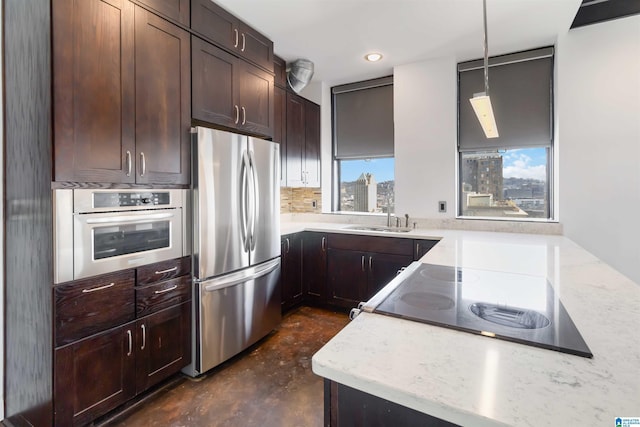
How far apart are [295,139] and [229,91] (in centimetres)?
129

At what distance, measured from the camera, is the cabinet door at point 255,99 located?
8.21 ft

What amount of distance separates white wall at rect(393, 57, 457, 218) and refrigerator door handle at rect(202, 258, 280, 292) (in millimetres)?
1634

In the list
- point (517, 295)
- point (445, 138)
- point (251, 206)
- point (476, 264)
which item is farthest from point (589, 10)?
point (251, 206)

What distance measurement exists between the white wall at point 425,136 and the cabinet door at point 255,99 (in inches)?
58.6

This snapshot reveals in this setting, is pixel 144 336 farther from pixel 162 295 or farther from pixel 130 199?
pixel 130 199

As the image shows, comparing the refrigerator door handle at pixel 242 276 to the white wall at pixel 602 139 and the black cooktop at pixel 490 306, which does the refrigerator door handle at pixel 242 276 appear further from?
the white wall at pixel 602 139

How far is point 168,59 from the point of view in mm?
1963

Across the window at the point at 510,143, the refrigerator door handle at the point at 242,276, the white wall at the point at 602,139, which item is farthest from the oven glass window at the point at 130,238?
the white wall at the point at 602,139

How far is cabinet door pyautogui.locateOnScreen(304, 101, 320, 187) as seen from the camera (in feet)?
12.4

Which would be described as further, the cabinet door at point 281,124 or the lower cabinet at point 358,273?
the cabinet door at point 281,124

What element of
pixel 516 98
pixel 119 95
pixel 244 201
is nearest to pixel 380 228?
pixel 244 201

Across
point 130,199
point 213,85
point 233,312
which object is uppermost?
point 213,85

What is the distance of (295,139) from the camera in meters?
3.59

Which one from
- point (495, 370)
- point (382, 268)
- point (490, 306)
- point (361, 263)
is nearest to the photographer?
point (495, 370)
